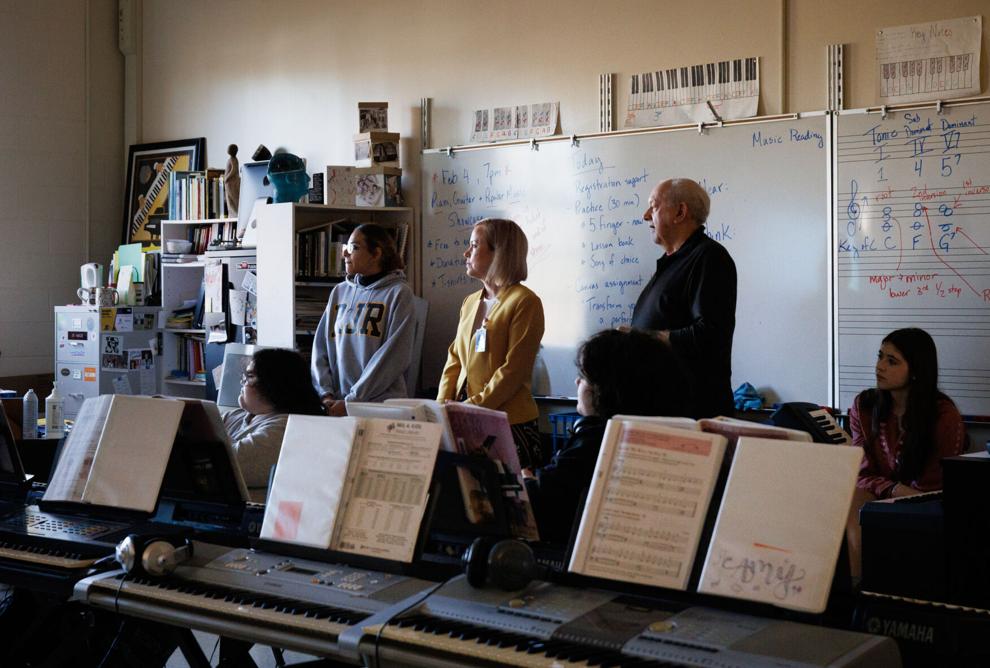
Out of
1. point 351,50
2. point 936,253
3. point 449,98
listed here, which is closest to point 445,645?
point 936,253

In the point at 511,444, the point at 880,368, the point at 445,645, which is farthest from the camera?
the point at 880,368

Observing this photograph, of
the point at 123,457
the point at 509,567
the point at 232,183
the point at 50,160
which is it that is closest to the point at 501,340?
the point at 123,457

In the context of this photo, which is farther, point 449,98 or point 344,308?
point 449,98

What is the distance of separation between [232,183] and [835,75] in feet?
11.4

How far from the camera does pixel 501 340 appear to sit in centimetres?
370

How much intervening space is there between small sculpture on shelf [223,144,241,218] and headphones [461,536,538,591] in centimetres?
461

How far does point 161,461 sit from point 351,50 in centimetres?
387

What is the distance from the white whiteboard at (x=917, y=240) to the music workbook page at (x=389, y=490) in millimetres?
2725

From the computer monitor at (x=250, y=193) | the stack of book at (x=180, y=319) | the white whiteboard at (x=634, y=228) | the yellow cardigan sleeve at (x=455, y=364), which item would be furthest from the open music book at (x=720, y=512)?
the stack of book at (x=180, y=319)

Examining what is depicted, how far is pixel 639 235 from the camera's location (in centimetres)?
Answer: 489

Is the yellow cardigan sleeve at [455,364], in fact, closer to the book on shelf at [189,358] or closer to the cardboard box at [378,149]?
the cardboard box at [378,149]

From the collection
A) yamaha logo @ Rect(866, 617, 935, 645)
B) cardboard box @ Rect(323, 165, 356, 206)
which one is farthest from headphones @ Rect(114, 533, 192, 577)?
cardboard box @ Rect(323, 165, 356, 206)

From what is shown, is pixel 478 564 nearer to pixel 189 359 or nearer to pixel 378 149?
pixel 378 149

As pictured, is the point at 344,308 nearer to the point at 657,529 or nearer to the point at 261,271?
the point at 261,271
